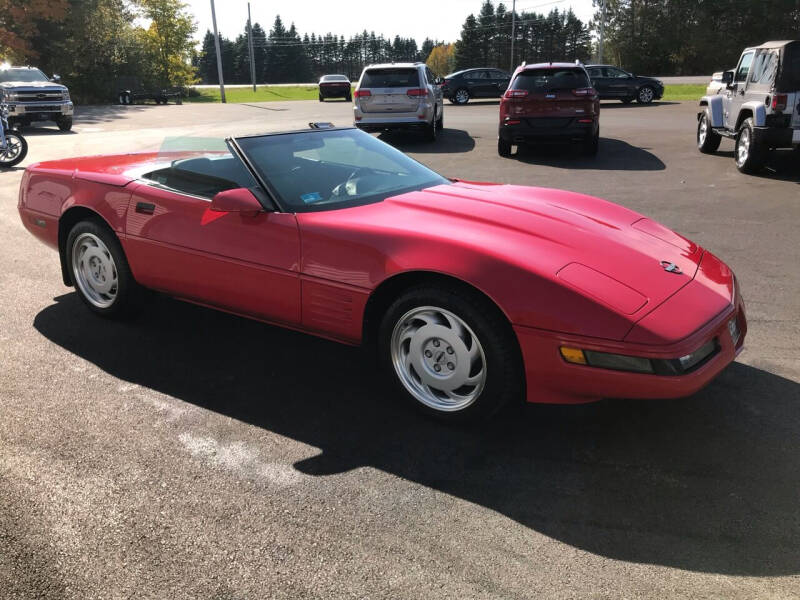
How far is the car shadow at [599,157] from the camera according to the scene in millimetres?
12102

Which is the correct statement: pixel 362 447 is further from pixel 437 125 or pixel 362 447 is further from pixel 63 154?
pixel 437 125

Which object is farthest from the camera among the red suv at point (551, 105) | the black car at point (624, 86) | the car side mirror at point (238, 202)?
the black car at point (624, 86)

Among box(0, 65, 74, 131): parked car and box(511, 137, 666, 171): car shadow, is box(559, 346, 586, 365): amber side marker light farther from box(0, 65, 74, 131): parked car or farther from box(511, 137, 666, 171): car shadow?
box(0, 65, 74, 131): parked car

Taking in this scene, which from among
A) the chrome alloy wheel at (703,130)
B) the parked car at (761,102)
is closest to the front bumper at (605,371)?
the parked car at (761,102)

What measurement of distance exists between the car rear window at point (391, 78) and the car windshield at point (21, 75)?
12.7 m

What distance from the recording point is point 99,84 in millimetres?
41312

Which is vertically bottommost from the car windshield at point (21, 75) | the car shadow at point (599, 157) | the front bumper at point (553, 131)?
the car shadow at point (599, 157)

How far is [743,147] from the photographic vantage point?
11094 millimetres

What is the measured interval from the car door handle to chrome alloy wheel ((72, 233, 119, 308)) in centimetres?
46

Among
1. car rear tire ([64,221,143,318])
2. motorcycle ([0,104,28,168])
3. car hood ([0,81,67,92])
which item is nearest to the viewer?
car rear tire ([64,221,143,318])

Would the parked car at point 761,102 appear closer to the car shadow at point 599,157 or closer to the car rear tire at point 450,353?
the car shadow at point 599,157

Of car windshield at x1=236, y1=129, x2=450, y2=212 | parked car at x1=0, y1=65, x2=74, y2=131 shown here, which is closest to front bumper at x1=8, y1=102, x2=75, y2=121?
parked car at x1=0, y1=65, x2=74, y2=131

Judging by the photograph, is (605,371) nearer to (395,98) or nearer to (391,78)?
(395,98)

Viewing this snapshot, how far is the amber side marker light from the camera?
2781 millimetres
